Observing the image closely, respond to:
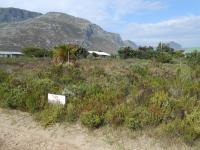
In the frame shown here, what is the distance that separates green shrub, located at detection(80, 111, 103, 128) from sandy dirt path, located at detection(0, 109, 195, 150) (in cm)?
17

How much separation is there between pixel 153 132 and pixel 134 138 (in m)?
0.49

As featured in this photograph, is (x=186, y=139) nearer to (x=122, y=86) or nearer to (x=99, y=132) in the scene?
(x=99, y=132)

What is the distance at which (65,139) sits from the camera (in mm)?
9656

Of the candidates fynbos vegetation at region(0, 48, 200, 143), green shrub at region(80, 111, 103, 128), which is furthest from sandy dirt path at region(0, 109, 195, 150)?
fynbos vegetation at region(0, 48, 200, 143)

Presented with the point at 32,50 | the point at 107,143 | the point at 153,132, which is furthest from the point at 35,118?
the point at 32,50

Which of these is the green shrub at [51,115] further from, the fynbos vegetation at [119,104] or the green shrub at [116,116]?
the green shrub at [116,116]

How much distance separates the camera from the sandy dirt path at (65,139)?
907cm

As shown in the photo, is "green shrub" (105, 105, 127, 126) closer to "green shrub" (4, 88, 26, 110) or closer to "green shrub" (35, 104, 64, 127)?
"green shrub" (35, 104, 64, 127)

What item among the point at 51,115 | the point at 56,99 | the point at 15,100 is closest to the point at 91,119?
the point at 51,115

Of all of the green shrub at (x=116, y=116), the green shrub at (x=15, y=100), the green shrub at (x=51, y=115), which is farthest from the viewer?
the green shrub at (x=15, y=100)

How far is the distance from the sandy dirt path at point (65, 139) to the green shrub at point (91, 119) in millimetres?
172

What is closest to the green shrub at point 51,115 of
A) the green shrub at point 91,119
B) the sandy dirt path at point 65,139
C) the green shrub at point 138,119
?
the sandy dirt path at point 65,139

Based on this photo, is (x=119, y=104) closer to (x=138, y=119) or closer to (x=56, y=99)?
(x=138, y=119)

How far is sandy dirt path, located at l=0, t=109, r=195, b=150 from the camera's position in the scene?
9.07 m
